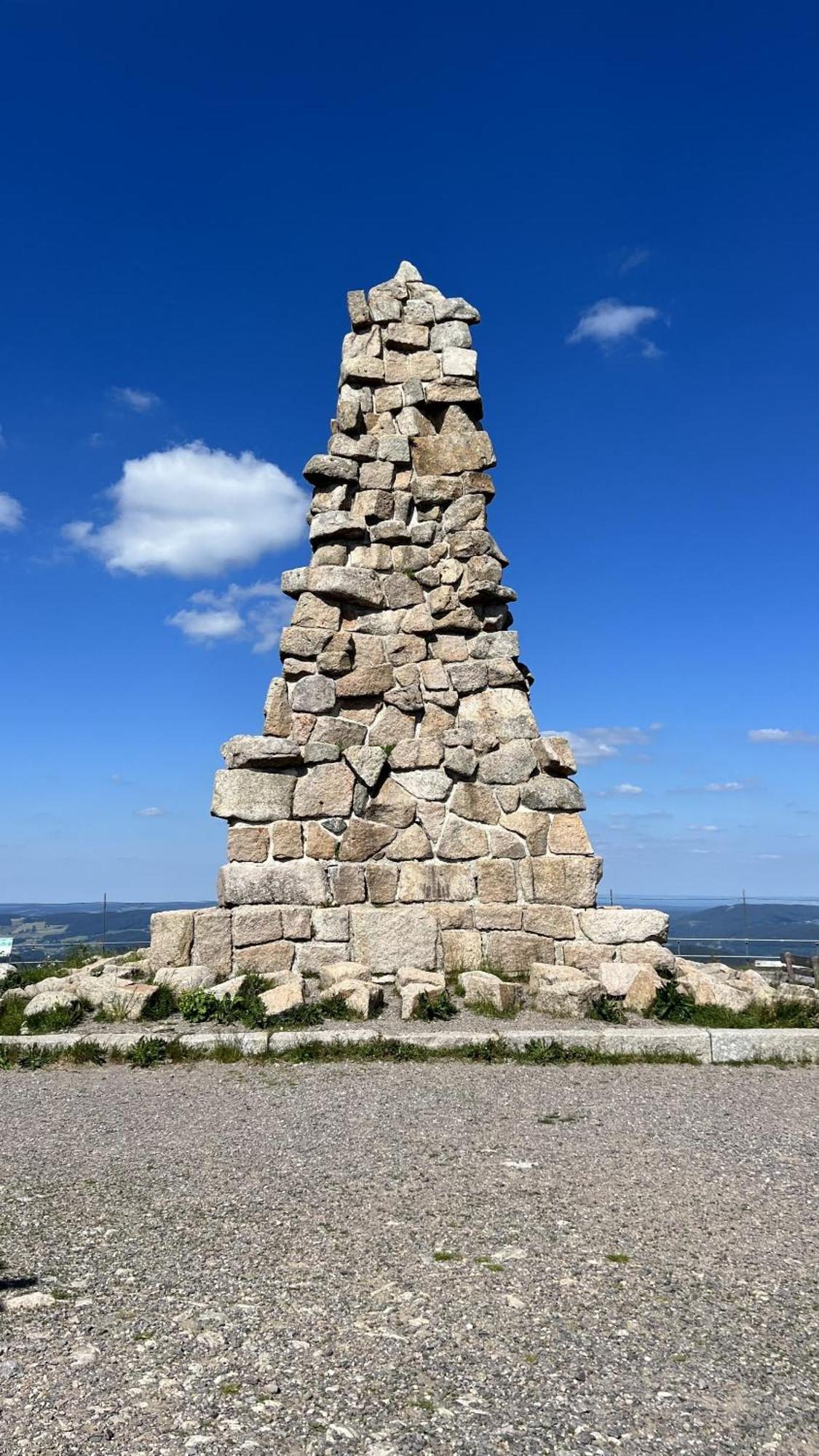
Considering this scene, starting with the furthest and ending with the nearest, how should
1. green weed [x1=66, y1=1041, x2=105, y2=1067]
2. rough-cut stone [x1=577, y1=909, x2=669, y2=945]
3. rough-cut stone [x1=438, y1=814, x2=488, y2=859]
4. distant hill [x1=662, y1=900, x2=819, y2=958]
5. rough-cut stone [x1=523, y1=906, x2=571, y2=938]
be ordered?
distant hill [x1=662, y1=900, x2=819, y2=958], rough-cut stone [x1=438, y1=814, x2=488, y2=859], rough-cut stone [x1=523, y1=906, x2=571, y2=938], rough-cut stone [x1=577, y1=909, x2=669, y2=945], green weed [x1=66, y1=1041, x2=105, y2=1067]

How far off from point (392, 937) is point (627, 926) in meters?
2.41

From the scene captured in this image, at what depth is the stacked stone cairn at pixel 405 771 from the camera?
31.1ft

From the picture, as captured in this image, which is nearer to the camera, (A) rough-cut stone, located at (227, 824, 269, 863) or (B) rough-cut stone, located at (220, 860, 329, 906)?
(B) rough-cut stone, located at (220, 860, 329, 906)

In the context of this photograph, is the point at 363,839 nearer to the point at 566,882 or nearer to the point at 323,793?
the point at 323,793

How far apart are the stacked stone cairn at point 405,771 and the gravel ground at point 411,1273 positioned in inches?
117

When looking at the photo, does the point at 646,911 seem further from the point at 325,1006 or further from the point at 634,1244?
the point at 634,1244

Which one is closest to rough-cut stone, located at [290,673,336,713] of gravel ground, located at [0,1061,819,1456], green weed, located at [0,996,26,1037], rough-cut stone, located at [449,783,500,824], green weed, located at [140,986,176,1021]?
rough-cut stone, located at [449,783,500,824]

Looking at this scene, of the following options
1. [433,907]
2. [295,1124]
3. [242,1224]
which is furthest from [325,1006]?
[242,1224]

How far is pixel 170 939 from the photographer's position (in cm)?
942

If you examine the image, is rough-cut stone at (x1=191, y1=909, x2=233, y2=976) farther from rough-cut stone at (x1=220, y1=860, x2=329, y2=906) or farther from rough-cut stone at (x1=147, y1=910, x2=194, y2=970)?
rough-cut stone at (x1=220, y1=860, x2=329, y2=906)

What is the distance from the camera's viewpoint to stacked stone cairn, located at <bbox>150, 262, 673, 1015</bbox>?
9492mm

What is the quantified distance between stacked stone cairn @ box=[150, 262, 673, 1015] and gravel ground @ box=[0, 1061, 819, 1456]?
297cm

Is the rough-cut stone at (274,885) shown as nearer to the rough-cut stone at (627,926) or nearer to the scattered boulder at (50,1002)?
the scattered boulder at (50,1002)

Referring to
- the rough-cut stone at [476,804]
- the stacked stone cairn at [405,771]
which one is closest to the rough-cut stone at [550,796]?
the stacked stone cairn at [405,771]
